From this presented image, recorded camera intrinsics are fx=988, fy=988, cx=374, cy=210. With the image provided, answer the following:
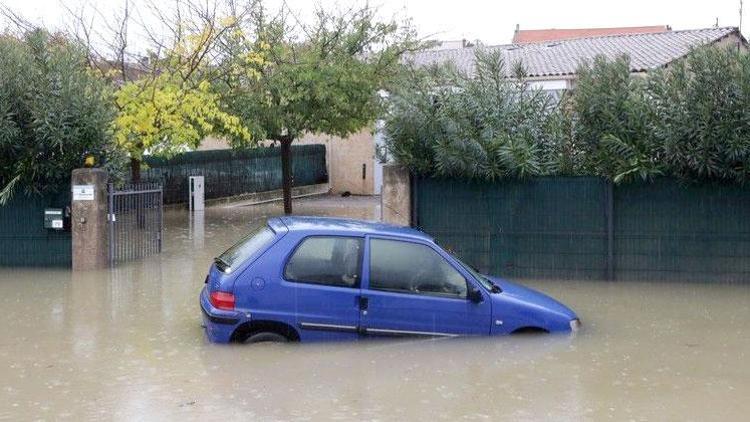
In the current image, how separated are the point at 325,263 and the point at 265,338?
36.2 inches

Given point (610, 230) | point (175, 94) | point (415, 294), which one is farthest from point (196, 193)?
point (415, 294)

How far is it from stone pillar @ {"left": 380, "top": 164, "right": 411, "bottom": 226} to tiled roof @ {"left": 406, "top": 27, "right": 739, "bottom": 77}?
433 inches

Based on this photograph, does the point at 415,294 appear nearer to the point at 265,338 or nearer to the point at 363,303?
the point at 363,303

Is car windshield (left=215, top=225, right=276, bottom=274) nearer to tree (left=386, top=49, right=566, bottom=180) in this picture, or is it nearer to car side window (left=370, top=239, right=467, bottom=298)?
car side window (left=370, top=239, right=467, bottom=298)

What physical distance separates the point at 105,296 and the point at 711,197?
28.2ft

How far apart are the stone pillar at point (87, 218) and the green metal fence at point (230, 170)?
11.3 meters

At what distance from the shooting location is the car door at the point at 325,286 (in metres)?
9.38

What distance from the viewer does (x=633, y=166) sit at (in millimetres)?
14141

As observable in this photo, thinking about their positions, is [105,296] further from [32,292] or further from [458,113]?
[458,113]

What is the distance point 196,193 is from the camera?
2834 cm

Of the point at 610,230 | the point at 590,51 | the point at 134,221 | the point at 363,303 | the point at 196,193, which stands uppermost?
the point at 590,51

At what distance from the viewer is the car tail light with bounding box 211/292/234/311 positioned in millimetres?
9273

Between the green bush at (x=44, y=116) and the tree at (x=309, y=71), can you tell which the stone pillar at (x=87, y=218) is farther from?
the tree at (x=309, y=71)

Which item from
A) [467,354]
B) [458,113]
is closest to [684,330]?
[467,354]
